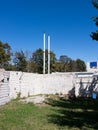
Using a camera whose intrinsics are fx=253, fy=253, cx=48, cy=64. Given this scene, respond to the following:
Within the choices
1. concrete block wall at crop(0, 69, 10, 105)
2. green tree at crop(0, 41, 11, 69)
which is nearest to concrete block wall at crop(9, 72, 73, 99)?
concrete block wall at crop(0, 69, 10, 105)

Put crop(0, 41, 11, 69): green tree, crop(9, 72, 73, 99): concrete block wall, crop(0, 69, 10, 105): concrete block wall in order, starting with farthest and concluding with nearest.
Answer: crop(0, 41, 11, 69): green tree → crop(9, 72, 73, 99): concrete block wall → crop(0, 69, 10, 105): concrete block wall

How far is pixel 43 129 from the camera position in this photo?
8.10 m

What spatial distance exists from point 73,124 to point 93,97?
9.78m

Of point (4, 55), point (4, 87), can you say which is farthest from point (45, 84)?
point (4, 55)

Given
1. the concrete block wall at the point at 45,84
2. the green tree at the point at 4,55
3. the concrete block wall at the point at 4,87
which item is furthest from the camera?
the green tree at the point at 4,55

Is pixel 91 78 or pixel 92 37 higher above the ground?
pixel 92 37

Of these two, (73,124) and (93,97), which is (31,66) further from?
(73,124)

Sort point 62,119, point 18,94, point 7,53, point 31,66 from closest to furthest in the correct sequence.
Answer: point 62,119 < point 18,94 < point 7,53 < point 31,66

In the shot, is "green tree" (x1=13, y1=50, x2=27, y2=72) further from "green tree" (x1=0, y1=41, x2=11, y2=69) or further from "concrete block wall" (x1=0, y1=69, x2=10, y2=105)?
"concrete block wall" (x1=0, y1=69, x2=10, y2=105)

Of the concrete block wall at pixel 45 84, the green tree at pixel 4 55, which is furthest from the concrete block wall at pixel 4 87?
the green tree at pixel 4 55

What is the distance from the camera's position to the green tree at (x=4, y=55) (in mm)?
50469

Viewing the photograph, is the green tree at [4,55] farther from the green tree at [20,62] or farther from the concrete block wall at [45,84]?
the concrete block wall at [45,84]

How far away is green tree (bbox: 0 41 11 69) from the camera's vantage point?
1987 inches

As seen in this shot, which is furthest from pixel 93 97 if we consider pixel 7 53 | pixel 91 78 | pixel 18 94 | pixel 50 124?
pixel 7 53
